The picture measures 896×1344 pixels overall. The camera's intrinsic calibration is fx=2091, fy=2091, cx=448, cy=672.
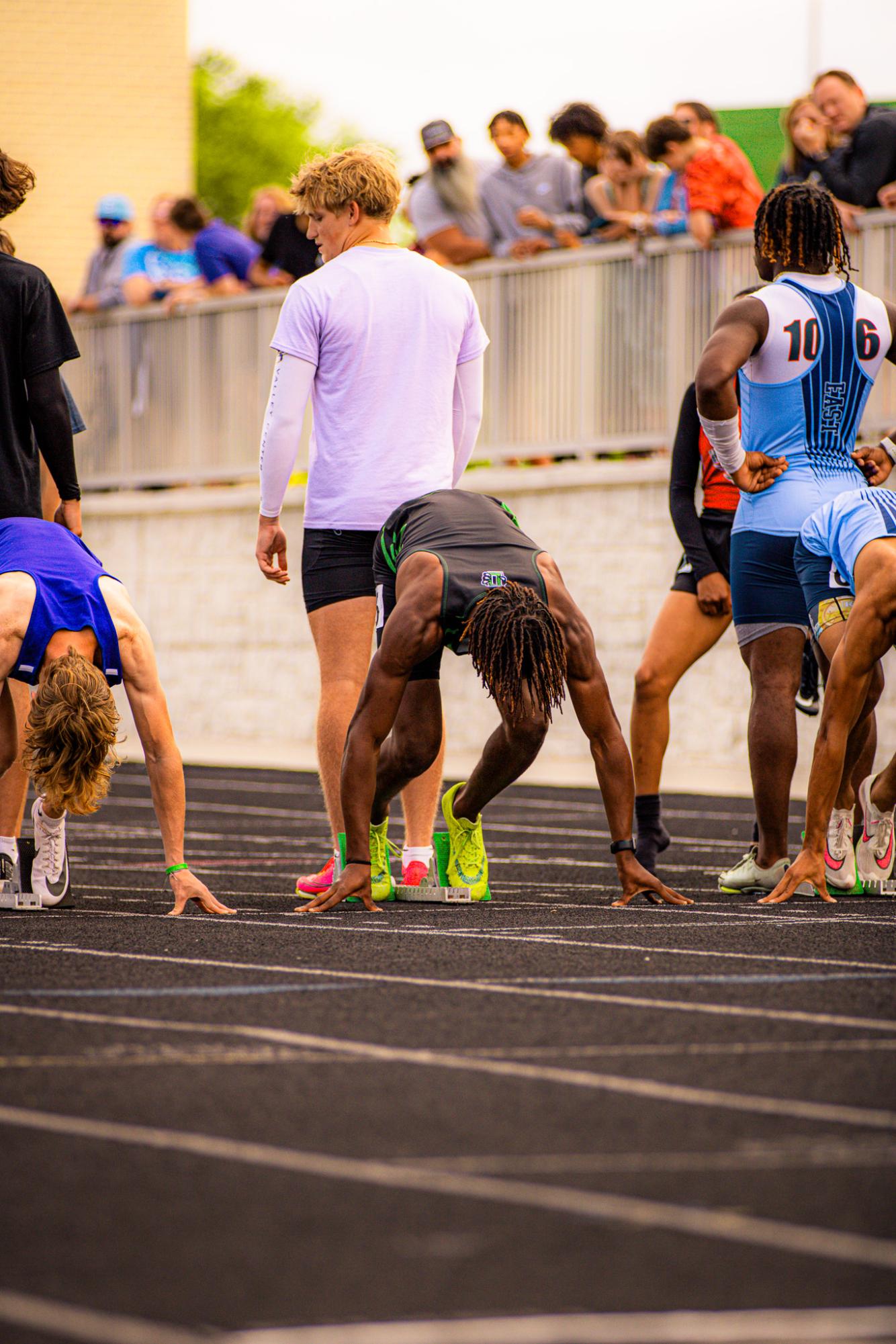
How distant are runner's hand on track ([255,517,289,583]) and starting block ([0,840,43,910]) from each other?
1.24 m

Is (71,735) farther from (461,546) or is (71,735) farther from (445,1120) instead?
(445,1120)

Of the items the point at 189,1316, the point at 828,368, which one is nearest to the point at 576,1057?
the point at 189,1316

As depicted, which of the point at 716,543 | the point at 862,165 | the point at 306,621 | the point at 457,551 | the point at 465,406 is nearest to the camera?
the point at 457,551

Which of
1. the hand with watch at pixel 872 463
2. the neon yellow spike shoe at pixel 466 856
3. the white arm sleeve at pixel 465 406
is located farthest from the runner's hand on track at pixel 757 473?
the neon yellow spike shoe at pixel 466 856

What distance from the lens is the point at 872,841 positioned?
7059 mm

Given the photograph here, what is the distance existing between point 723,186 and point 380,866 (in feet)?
23.3

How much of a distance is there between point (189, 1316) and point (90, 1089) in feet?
4.04

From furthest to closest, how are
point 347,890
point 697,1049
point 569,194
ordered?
point 569,194 < point 347,890 < point 697,1049

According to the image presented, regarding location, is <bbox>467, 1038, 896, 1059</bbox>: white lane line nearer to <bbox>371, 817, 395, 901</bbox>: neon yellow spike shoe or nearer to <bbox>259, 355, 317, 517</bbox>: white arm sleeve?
<bbox>371, 817, 395, 901</bbox>: neon yellow spike shoe

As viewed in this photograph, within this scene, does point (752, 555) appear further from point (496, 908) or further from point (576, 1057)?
point (576, 1057)

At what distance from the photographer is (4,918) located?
21.5 feet

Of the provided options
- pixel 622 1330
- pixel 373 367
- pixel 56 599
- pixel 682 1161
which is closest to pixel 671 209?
pixel 373 367

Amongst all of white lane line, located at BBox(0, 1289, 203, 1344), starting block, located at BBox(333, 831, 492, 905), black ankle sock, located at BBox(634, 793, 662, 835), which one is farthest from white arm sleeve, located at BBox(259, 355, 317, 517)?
white lane line, located at BBox(0, 1289, 203, 1344)

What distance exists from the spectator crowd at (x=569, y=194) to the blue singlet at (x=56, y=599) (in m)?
4.27
